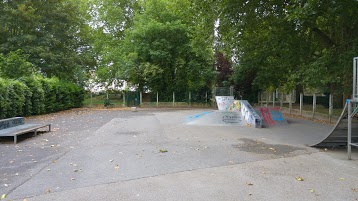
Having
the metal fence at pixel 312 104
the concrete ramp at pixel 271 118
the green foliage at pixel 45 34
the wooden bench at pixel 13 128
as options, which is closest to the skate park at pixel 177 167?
the wooden bench at pixel 13 128

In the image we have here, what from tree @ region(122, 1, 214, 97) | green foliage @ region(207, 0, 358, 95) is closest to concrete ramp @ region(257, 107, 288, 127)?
green foliage @ region(207, 0, 358, 95)

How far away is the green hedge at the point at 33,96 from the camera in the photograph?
14171mm

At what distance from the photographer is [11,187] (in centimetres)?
484

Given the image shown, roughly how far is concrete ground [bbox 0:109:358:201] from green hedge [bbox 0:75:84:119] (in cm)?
589

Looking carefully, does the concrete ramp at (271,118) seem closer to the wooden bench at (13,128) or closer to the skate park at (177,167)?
the skate park at (177,167)

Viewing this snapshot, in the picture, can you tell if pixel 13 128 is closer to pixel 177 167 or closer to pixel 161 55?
pixel 177 167

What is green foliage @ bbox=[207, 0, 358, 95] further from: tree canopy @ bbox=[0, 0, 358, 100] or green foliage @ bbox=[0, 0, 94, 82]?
green foliage @ bbox=[0, 0, 94, 82]

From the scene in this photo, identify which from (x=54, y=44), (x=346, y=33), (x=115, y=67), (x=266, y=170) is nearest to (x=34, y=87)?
(x=54, y=44)

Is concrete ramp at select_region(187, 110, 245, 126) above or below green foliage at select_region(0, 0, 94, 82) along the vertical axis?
below

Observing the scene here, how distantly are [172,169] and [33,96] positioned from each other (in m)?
14.5

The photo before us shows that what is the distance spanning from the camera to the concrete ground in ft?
15.3

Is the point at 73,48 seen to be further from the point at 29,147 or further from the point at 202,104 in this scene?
the point at 29,147

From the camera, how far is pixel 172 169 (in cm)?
607

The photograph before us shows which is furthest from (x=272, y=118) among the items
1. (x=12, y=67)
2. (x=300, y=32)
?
(x=12, y=67)
